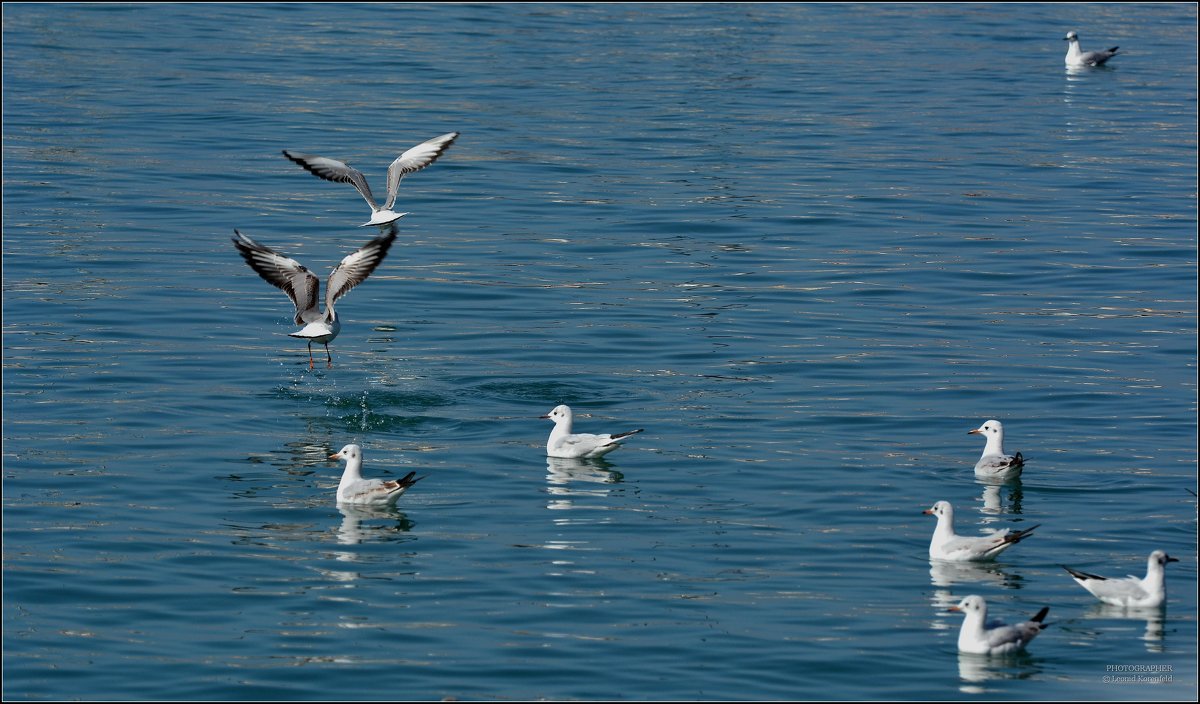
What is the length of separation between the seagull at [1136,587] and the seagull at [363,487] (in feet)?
20.1

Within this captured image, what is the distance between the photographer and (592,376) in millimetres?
21125

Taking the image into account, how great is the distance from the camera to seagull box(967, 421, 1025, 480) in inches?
672

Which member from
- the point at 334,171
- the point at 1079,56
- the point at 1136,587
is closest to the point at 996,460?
the point at 1136,587

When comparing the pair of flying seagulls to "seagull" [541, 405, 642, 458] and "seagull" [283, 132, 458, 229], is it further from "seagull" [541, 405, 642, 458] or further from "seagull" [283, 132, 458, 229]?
"seagull" [541, 405, 642, 458]

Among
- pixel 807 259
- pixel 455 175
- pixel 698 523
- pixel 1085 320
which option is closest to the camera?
pixel 698 523

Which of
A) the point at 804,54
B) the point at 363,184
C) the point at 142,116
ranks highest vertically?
the point at 804,54

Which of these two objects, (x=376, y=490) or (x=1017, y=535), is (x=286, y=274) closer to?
(x=376, y=490)

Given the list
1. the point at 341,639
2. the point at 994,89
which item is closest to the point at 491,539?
the point at 341,639

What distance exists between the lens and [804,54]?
152 ft

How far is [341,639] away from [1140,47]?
144 feet

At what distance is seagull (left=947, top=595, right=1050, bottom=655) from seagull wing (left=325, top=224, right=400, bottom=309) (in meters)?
8.48

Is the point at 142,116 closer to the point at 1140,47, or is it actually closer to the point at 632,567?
the point at 632,567

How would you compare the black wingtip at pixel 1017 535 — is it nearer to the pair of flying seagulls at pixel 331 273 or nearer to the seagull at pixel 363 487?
the seagull at pixel 363 487

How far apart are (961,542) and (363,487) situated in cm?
553
